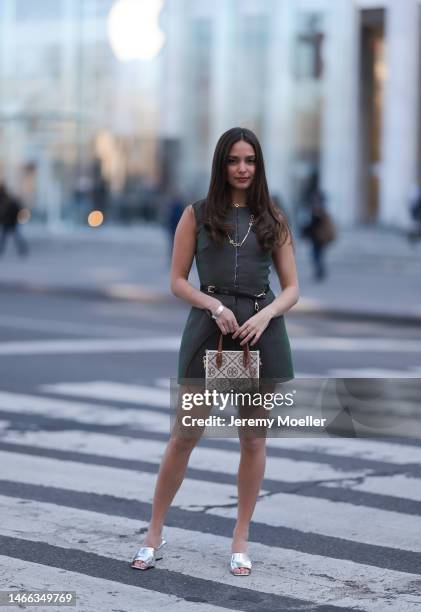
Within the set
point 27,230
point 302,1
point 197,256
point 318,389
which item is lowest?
point 27,230

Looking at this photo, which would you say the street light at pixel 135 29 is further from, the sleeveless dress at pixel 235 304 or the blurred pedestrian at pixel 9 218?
the sleeveless dress at pixel 235 304

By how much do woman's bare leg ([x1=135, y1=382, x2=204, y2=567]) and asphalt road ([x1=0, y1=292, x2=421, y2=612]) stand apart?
174 millimetres

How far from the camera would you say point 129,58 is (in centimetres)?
3991

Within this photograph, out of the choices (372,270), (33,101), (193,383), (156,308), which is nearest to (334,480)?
(193,383)

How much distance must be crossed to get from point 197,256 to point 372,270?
23.4 metres

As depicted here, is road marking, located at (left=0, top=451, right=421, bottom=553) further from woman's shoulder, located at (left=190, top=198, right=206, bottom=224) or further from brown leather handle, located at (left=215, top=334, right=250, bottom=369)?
woman's shoulder, located at (left=190, top=198, right=206, bottom=224)

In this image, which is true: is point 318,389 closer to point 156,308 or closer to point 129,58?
point 156,308

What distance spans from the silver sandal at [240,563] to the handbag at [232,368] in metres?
0.77

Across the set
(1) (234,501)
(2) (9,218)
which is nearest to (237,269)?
(1) (234,501)

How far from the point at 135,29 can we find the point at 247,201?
35216 millimetres

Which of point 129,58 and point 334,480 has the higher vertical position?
point 129,58

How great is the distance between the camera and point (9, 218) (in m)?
33.3

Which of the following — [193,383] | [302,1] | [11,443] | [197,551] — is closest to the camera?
[193,383]

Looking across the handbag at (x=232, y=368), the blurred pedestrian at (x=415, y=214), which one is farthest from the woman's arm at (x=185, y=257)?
the blurred pedestrian at (x=415, y=214)
